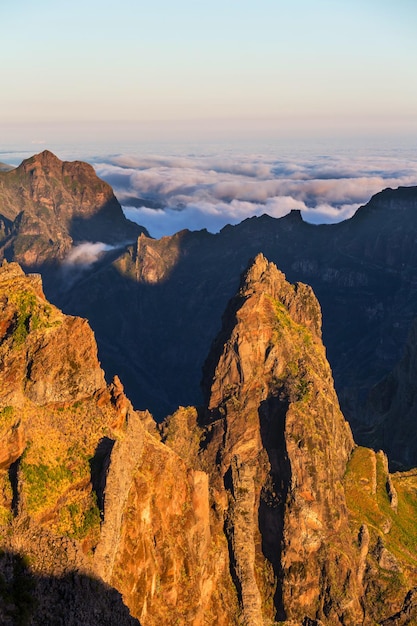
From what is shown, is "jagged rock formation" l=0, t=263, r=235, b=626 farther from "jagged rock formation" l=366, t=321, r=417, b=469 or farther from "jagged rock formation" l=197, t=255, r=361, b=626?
"jagged rock formation" l=366, t=321, r=417, b=469

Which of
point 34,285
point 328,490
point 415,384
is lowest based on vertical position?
point 415,384

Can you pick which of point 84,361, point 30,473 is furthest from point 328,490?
point 30,473

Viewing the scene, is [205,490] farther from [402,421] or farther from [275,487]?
[402,421]

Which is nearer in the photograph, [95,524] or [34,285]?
[95,524]

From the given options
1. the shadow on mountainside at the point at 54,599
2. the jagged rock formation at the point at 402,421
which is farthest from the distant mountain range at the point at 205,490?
the jagged rock formation at the point at 402,421

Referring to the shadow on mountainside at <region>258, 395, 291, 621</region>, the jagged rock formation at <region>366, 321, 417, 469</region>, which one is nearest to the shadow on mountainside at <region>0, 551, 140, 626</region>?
the shadow on mountainside at <region>258, 395, 291, 621</region>

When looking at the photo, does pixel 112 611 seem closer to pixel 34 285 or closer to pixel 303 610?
pixel 34 285

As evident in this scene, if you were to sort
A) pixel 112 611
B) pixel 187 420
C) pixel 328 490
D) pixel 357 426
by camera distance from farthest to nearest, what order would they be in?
pixel 357 426 → pixel 187 420 → pixel 328 490 → pixel 112 611
